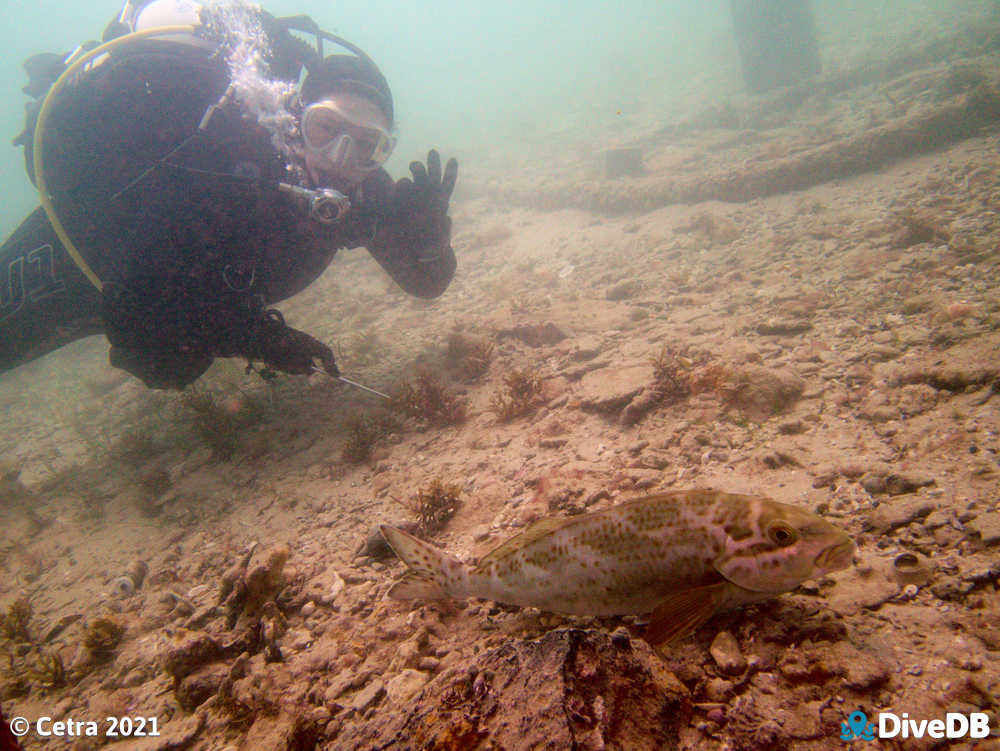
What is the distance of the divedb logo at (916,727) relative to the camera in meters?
1.40

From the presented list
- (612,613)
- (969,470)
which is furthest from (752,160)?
(612,613)

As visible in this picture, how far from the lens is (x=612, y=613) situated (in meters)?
1.99

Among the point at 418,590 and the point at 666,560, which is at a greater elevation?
the point at 666,560

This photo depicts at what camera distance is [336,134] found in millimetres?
5891

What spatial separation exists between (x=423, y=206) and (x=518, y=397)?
12.1 feet

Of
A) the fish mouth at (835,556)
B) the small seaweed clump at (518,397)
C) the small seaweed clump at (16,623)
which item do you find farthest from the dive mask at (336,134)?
the fish mouth at (835,556)

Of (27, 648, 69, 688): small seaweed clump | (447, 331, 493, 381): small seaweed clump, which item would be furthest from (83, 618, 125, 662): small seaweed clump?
(447, 331, 493, 381): small seaweed clump

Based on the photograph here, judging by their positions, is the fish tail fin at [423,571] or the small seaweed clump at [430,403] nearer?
the fish tail fin at [423,571]

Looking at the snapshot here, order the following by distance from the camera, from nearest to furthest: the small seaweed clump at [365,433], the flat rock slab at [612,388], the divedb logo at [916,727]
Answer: the divedb logo at [916,727], the flat rock slab at [612,388], the small seaweed clump at [365,433]

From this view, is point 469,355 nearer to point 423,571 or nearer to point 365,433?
point 365,433

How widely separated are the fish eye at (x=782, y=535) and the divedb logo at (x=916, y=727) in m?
0.57

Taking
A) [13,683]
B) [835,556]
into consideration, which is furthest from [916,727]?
[13,683]

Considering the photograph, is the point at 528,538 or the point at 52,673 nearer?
the point at 528,538

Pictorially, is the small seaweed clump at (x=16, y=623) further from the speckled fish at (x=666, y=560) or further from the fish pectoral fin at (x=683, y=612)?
the fish pectoral fin at (x=683, y=612)
